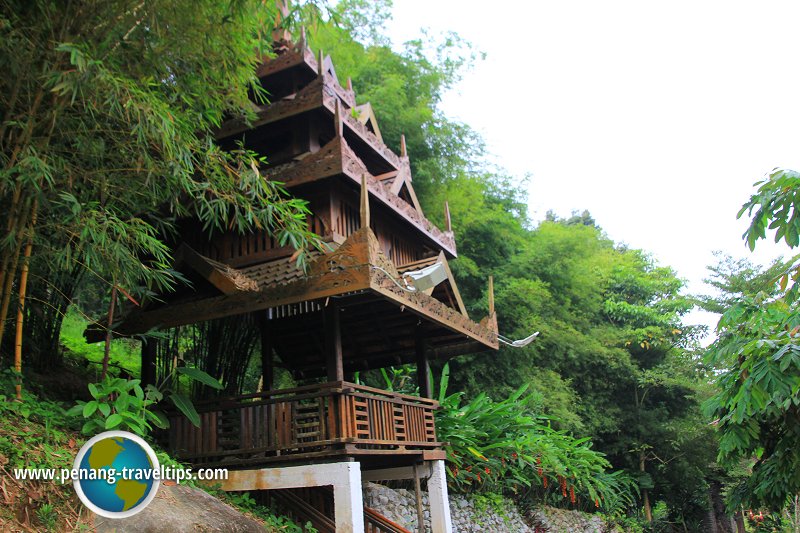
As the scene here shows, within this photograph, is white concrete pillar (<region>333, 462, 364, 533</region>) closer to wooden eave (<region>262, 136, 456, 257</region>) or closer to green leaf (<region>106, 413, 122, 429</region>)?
green leaf (<region>106, 413, 122, 429</region>)

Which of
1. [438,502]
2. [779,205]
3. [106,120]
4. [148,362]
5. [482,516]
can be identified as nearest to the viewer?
[779,205]

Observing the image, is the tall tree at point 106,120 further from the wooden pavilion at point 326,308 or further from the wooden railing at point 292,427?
the wooden railing at point 292,427

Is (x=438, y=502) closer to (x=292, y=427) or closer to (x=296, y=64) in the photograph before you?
(x=292, y=427)

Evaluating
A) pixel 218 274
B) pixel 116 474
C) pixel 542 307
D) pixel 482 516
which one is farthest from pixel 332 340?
pixel 542 307

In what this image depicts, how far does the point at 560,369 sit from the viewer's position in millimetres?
16969

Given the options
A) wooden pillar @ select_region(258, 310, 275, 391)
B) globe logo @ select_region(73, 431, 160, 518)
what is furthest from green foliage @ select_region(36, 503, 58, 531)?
wooden pillar @ select_region(258, 310, 275, 391)

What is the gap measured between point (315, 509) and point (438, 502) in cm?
171

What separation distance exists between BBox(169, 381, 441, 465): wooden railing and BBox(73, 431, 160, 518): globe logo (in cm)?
198

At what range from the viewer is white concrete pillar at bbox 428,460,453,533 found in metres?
7.73

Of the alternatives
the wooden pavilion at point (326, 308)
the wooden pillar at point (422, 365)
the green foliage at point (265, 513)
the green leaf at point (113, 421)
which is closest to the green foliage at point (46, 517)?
the green leaf at point (113, 421)

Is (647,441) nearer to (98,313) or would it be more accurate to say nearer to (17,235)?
(98,313)

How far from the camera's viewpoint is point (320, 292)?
6168 millimetres

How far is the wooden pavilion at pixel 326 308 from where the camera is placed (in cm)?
627


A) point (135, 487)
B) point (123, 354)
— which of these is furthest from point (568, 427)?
point (135, 487)
